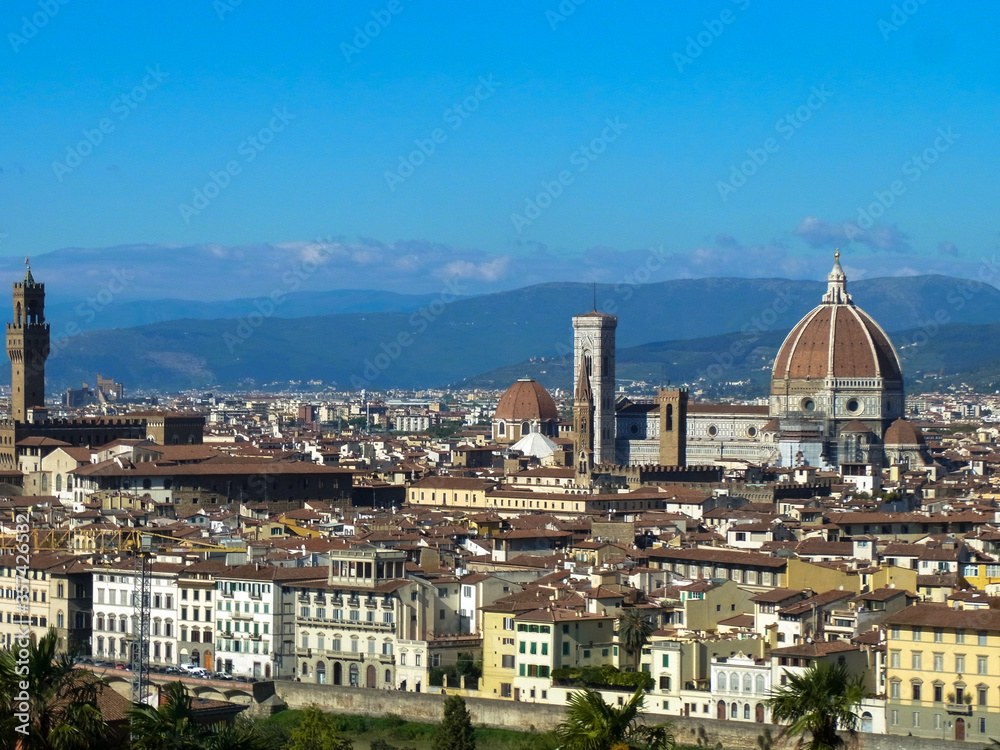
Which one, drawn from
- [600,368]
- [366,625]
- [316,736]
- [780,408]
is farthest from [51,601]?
[780,408]

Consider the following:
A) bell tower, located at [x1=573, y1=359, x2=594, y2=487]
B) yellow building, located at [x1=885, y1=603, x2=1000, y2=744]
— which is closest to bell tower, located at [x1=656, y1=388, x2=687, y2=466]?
bell tower, located at [x1=573, y1=359, x2=594, y2=487]

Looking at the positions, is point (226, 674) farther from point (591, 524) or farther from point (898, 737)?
point (591, 524)

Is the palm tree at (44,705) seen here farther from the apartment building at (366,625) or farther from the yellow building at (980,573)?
the yellow building at (980,573)

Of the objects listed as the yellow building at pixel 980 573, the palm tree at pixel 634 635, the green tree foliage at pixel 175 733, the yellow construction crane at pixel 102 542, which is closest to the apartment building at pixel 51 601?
the yellow construction crane at pixel 102 542

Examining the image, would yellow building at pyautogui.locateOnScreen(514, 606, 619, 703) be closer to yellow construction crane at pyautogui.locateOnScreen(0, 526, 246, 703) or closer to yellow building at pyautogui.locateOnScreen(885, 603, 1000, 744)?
yellow building at pyautogui.locateOnScreen(885, 603, 1000, 744)

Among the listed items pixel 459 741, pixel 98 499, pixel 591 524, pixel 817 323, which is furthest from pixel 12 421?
pixel 459 741

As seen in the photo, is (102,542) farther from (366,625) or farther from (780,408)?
(780,408)
